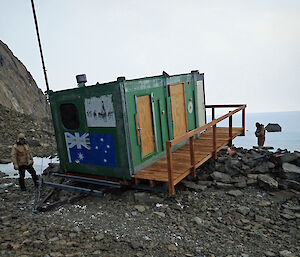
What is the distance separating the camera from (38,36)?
9.66 metres

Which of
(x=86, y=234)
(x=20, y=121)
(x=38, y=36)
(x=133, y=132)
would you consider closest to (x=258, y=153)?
(x=133, y=132)

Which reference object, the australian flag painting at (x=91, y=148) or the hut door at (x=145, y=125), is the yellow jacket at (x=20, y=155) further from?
the hut door at (x=145, y=125)

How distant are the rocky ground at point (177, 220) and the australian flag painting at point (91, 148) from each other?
3.30 feet

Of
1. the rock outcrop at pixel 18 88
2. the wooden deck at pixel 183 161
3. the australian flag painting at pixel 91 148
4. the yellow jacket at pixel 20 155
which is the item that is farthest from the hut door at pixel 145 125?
the rock outcrop at pixel 18 88

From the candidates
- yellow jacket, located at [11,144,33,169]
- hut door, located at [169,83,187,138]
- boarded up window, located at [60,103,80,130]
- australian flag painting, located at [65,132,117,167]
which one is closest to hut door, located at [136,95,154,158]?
australian flag painting, located at [65,132,117,167]

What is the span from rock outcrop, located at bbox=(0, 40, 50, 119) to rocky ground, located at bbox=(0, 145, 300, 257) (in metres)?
16.7

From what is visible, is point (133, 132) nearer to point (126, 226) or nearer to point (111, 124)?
point (111, 124)

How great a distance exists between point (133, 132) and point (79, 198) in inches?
92.9

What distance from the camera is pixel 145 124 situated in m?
8.39

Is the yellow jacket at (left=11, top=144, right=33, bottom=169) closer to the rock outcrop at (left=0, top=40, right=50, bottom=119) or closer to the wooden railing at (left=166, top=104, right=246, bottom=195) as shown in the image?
the wooden railing at (left=166, top=104, right=246, bottom=195)

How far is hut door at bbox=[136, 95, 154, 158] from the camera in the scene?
810cm

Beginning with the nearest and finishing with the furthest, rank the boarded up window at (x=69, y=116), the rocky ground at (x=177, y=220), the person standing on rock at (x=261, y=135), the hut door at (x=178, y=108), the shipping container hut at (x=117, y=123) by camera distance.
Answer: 1. the rocky ground at (x=177, y=220)
2. the shipping container hut at (x=117, y=123)
3. the boarded up window at (x=69, y=116)
4. the hut door at (x=178, y=108)
5. the person standing on rock at (x=261, y=135)

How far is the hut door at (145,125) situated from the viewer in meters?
8.10

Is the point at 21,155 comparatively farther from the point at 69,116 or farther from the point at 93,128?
the point at 93,128
